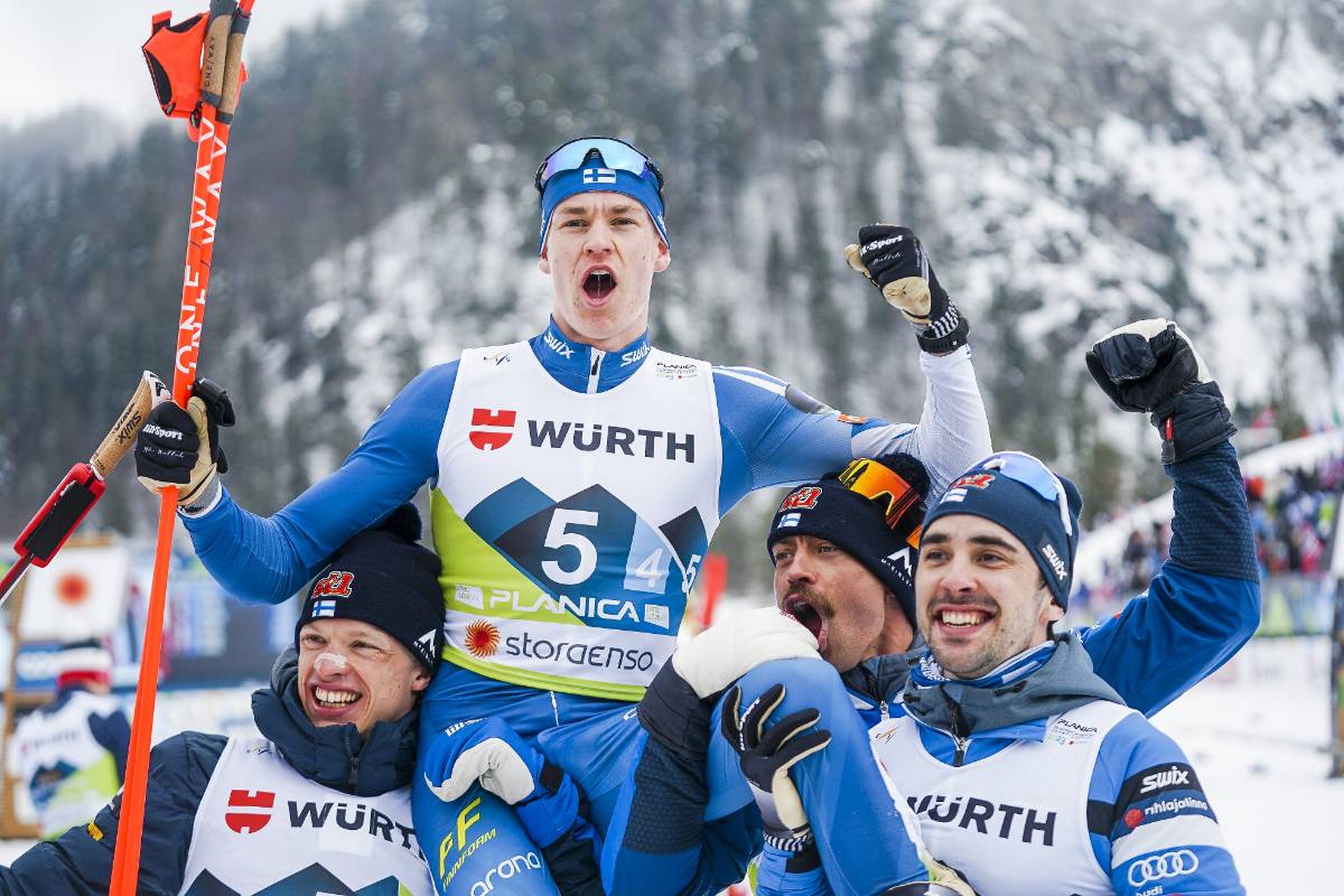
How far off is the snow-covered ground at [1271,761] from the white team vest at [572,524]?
265 cm

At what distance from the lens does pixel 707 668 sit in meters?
2.93

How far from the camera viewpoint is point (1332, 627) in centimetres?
1092

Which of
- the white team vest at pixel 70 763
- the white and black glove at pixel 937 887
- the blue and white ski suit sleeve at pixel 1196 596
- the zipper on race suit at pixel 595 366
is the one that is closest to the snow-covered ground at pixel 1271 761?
the white team vest at pixel 70 763

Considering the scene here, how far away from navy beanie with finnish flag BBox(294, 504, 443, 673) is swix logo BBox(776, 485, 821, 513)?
1.06 metres

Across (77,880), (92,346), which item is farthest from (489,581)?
(92,346)

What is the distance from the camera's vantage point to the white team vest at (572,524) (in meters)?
3.72

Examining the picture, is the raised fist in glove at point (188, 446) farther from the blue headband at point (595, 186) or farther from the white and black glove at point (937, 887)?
the white and black glove at point (937, 887)

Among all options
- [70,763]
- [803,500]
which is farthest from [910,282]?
[70,763]

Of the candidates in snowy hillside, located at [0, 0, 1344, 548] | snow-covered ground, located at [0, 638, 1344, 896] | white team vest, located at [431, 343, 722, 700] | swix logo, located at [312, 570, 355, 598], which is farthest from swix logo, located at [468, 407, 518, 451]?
snowy hillside, located at [0, 0, 1344, 548]

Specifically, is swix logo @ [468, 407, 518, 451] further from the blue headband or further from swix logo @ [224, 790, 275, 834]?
swix logo @ [224, 790, 275, 834]

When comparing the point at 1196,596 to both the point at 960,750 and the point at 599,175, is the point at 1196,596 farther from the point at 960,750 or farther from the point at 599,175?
the point at 599,175

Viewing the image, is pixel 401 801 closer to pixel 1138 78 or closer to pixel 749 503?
pixel 749 503

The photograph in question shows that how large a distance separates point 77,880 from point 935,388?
2608mm

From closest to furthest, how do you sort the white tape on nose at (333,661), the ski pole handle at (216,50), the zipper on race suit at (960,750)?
1. the zipper on race suit at (960,750)
2. the ski pole handle at (216,50)
3. the white tape on nose at (333,661)
